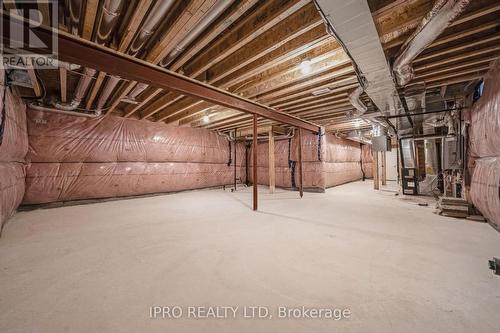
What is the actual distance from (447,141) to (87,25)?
6.35 m

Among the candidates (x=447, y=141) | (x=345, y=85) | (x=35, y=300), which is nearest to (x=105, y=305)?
(x=35, y=300)

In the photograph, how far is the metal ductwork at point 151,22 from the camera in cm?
157

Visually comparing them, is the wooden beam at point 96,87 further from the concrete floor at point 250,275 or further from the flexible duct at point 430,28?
the flexible duct at point 430,28

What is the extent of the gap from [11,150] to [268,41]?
4026mm

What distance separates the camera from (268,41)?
7.26ft

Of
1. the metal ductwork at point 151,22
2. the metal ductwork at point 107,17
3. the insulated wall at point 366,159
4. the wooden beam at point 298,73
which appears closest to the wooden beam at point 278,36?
the wooden beam at point 298,73

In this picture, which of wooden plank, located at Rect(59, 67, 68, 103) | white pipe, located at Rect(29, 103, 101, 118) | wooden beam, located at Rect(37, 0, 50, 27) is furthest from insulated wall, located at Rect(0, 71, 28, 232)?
wooden beam, located at Rect(37, 0, 50, 27)

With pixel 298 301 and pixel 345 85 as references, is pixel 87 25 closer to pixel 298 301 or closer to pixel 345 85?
pixel 298 301

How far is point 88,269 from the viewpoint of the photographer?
156cm

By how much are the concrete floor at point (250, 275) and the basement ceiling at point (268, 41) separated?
2157 millimetres


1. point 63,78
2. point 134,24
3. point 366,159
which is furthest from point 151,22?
point 366,159

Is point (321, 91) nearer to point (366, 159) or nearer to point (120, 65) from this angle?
point (120, 65)

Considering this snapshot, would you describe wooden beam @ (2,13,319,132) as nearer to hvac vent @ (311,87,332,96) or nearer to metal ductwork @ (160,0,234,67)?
metal ductwork @ (160,0,234,67)

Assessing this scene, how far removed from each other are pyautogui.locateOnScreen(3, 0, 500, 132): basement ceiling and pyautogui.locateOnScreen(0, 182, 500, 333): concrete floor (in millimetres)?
2157
